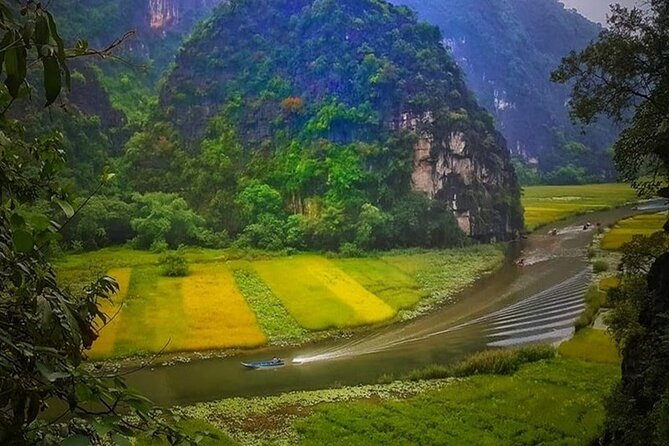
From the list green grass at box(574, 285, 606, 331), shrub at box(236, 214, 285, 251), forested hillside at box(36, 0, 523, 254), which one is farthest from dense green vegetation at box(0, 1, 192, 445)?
shrub at box(236, 214, 285, 251)

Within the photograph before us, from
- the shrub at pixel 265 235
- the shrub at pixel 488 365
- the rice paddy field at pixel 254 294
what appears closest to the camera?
the shrub at pixel 488 365

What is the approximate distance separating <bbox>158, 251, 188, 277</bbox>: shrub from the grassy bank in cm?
1006

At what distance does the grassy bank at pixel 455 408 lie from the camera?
28.8ft

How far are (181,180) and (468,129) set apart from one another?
616 inches

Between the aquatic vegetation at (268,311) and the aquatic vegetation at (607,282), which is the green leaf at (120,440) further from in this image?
the aquatic vegetation at (607,282)

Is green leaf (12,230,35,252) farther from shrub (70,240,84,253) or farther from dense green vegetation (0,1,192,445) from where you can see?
shrub (70,240,84,253)

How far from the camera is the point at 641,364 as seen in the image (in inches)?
241

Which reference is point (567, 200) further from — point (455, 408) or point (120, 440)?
point (120, 440)

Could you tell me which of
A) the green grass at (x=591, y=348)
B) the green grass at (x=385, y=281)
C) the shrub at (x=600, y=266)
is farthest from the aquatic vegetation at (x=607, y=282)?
the green grass at (x=385, y=281)

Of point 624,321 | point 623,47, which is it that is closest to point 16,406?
point 624,321

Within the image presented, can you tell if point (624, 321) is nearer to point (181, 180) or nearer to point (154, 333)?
point (154, 333)

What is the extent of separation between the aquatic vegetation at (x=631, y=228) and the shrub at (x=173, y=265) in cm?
1698

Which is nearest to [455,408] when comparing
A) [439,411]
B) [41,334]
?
[439,411]

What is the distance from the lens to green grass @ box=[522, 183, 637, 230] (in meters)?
33.4
